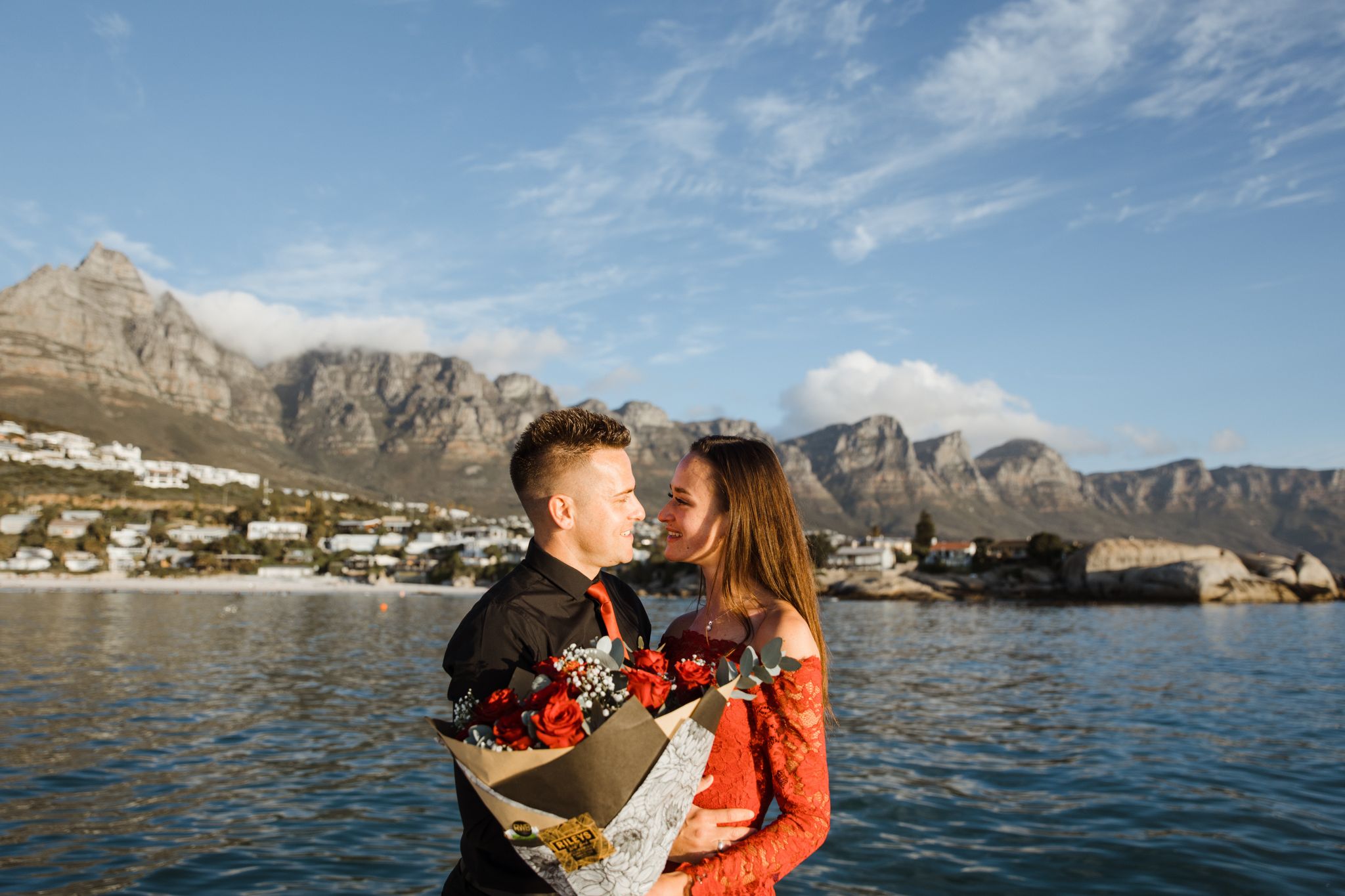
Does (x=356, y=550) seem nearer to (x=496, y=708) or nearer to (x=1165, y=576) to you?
(x=1165, y=576)

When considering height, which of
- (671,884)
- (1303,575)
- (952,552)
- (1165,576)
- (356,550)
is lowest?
(356,550)

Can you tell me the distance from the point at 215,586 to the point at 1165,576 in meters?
83.3

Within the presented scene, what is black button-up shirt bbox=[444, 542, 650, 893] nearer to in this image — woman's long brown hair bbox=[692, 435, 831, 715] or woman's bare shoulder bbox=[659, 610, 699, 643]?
woman's bare shoulder bbox=[659, 610, 699, 643]

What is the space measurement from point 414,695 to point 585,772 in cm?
1961

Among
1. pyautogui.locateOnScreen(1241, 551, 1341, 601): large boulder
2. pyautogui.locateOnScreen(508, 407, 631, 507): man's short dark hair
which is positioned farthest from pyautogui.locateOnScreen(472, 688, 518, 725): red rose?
pyautogui.locateOnScreen(1241, 551, 1341, 601): large boulder

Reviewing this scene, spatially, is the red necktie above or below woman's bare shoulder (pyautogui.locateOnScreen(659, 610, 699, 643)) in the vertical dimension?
above

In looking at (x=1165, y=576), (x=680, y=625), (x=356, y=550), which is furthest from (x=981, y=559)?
(x=680, y=625)

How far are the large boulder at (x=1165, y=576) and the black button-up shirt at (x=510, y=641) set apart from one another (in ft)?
252

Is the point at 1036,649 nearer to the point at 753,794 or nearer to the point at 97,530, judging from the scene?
the point at 753,794

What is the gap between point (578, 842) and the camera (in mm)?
2201

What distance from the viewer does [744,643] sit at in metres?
3.22

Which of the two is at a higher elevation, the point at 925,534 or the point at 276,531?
the point at 925,534

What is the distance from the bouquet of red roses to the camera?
2127 millimetres

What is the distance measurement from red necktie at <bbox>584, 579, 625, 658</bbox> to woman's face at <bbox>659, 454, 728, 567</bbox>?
14.3 inches
